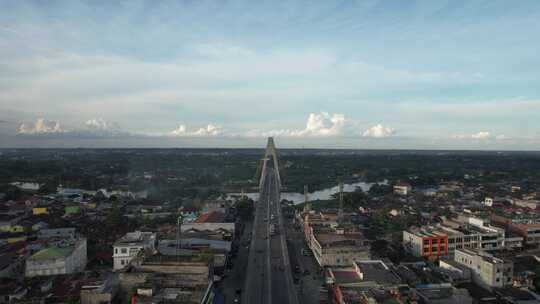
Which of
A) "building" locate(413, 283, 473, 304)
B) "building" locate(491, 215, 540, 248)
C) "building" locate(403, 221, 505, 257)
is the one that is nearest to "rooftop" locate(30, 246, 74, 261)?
"building" locate(413, 283, 473, 304)

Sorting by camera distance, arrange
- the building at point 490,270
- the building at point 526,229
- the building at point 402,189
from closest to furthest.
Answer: the building at point 490,270, the building at point 526,229, the building at point 402,189

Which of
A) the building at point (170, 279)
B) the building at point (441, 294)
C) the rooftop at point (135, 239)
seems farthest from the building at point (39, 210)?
the building at point (441, 294)

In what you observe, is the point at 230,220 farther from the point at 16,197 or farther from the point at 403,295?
the point at 16,197

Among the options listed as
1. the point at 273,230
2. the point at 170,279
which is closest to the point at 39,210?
the point at 273,230

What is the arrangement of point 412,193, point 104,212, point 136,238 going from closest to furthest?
1. point 136,238
2. point 104,212
3. point 412,193

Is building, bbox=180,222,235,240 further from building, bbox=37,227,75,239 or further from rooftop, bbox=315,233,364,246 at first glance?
building, bbox=37,227,75,239

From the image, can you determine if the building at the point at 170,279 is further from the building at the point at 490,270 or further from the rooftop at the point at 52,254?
the building at the point at 490,270

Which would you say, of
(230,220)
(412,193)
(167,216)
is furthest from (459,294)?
(412,193)

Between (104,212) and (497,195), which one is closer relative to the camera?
(104,212)
